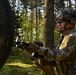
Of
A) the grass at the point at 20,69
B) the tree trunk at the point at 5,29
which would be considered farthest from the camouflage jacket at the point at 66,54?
the grass at the point at 20,69

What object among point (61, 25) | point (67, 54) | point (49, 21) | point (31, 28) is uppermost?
point (61, 25)

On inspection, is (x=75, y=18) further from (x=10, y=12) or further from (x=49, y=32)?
(x=49, y=32)

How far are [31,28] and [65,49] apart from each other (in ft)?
134

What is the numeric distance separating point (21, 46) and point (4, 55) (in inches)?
9.2

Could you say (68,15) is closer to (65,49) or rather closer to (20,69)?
(65,49)

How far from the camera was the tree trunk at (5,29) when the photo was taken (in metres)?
3.00

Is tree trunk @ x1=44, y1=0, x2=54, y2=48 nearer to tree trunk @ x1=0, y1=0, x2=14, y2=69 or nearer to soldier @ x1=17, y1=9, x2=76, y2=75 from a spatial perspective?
soldier @ x1=17, y1=9, x2=76, y2=75

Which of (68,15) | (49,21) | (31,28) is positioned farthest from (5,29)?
(31,28)

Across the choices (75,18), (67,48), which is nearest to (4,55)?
(67,48)

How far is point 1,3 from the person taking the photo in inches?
120

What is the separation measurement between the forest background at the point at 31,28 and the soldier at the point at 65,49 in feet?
1.20

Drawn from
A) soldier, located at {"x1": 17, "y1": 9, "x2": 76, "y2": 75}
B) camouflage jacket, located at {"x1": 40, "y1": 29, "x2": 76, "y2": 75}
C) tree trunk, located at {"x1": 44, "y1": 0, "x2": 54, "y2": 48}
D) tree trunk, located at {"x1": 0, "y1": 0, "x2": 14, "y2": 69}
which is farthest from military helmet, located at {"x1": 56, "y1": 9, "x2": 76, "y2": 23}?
tree trunk, located at {"x1": 44, "y1": 0, "x2": 54, "y2": 48}

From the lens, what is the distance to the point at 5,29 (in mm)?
3027

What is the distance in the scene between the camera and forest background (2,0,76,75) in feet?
28.3
